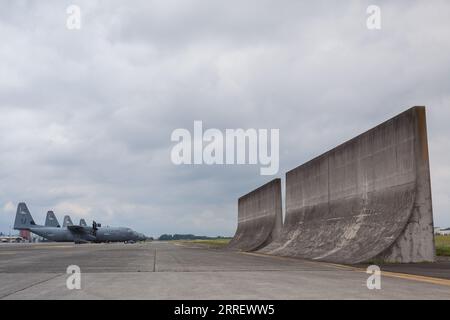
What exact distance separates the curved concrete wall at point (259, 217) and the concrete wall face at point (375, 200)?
12.8 meters

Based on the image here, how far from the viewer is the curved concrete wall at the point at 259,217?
49938mm

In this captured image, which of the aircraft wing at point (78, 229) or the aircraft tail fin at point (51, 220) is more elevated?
the aircraft tail fin at point (51, 220)

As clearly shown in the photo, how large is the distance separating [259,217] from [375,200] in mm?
33880

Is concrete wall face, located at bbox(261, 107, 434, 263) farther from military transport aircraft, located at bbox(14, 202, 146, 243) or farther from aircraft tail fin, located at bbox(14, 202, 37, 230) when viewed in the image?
aircraft tail fin, located at bbox(14, 202, 37, 230)

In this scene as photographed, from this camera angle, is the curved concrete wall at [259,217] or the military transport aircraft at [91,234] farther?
the military transport aircraft at [91,234]

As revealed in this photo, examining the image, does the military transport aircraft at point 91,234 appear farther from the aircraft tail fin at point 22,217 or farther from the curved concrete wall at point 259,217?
the curved concrete wall at point 259,217

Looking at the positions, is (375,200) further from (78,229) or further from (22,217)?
(22,217)

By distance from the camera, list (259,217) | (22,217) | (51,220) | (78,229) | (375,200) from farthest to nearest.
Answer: (51,220) → (22,217) → (78,229) → (259,217) → (375,200)

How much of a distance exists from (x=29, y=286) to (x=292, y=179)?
34110mm

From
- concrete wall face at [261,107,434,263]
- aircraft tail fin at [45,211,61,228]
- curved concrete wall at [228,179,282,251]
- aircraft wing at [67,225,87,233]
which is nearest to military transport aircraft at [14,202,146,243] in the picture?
aircraft wing at [67,225,87,233]

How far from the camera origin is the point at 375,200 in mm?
25594

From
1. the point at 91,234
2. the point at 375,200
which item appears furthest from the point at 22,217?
the point at 375,200

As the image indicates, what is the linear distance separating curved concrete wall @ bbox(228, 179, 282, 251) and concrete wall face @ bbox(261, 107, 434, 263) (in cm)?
1279

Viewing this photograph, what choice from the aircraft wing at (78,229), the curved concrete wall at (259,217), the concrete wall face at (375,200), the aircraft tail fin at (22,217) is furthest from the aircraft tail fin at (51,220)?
the concrete wall face at (375,200)
